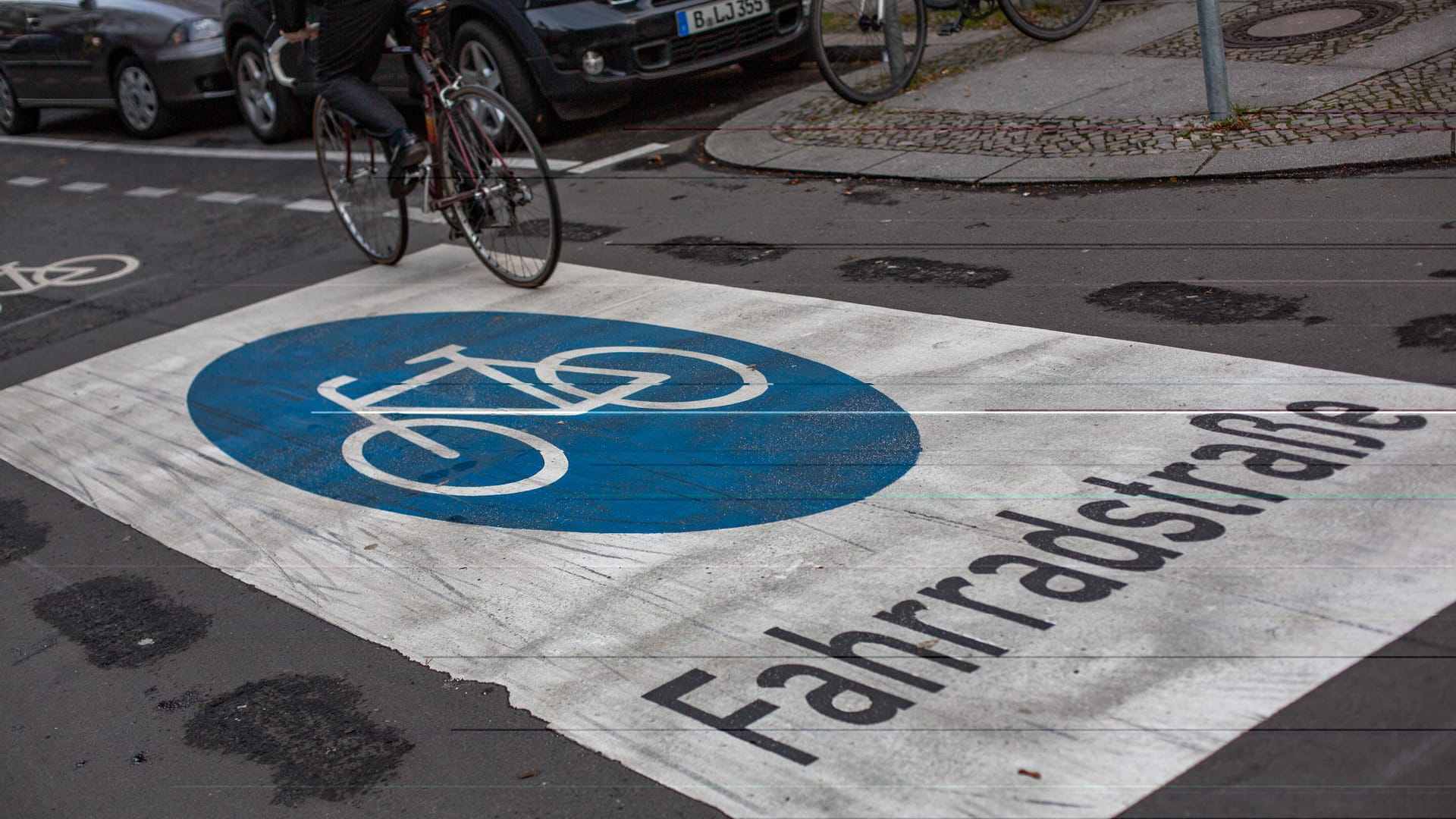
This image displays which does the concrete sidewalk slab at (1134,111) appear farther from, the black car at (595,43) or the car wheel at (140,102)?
the car wheel at (140,102)

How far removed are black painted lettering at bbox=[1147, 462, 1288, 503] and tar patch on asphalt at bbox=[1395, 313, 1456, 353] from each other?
1.16 metres

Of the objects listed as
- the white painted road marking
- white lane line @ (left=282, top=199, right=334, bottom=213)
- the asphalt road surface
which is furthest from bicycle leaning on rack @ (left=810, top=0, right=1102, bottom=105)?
the white painted road marking

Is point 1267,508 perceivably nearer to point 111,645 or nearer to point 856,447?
point 856,447

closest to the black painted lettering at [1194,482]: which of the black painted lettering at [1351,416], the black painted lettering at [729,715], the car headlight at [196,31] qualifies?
the black painted lettering at [1351,416]

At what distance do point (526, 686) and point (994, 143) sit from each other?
17.6 feet

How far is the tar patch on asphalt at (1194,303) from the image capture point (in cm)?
524

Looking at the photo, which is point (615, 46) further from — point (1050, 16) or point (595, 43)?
point (1050, 16)

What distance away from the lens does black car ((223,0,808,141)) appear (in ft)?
32.3

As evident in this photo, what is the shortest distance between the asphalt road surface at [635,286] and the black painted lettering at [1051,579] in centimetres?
63

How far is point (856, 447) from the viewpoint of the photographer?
465 centimetres

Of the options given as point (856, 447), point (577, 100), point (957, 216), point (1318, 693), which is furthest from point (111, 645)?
point (577, 100)

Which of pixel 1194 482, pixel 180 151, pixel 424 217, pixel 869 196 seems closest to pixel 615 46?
pixel 424 217

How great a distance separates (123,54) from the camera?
537 inches

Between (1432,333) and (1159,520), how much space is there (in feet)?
5.30
